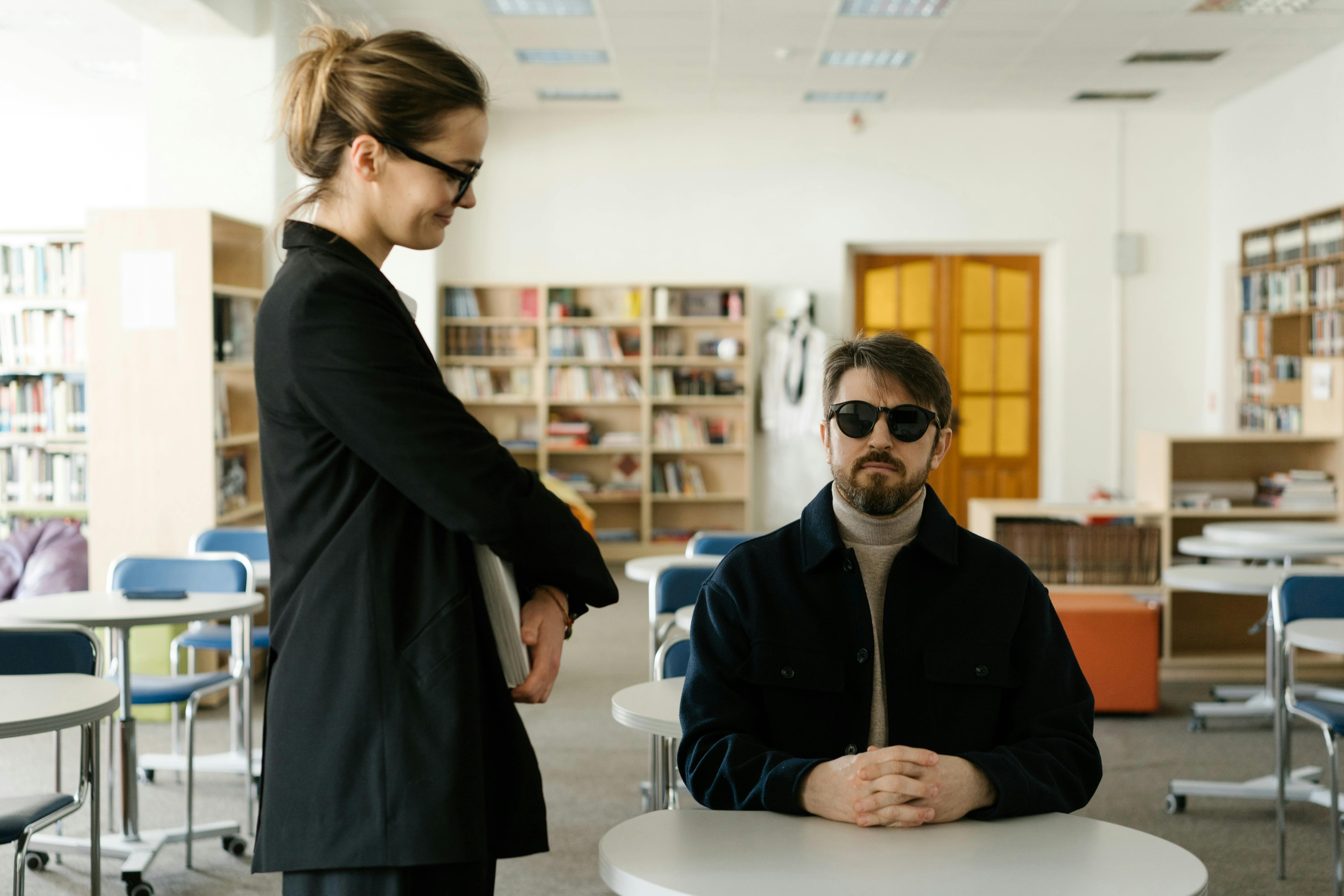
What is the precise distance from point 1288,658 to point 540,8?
17.0 feet

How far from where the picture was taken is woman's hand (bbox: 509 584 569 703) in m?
1.21

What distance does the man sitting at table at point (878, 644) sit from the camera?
5.19 ft

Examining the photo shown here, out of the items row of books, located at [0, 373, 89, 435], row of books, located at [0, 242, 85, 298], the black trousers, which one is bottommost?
the black trousers

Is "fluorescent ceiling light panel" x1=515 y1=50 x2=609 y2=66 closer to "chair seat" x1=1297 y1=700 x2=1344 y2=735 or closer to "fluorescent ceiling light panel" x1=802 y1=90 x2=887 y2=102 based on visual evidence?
"fluorescent ceiling light panel" x1=802 y1=90 x2=887 y2=102

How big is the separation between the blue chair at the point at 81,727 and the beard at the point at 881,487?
5.43 feet

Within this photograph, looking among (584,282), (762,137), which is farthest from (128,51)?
(762,137)

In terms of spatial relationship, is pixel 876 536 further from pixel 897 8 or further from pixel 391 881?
pixel 897 8

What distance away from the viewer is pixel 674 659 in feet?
9.68

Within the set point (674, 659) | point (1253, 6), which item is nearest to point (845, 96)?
point (1253, 6)

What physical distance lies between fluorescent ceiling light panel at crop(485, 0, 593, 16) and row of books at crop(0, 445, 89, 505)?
3.38 m

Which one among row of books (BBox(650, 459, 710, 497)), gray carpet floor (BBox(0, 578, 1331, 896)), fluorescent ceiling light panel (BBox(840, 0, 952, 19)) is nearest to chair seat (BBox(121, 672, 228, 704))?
gray carpet floor (BBox(0, 578, 1331, 896))

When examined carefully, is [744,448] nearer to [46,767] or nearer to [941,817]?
[46,767]

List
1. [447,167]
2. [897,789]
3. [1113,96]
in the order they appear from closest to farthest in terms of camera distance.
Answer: [447,167] → [897,789] → [1113,96]

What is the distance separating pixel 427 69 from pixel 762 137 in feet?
27.7
